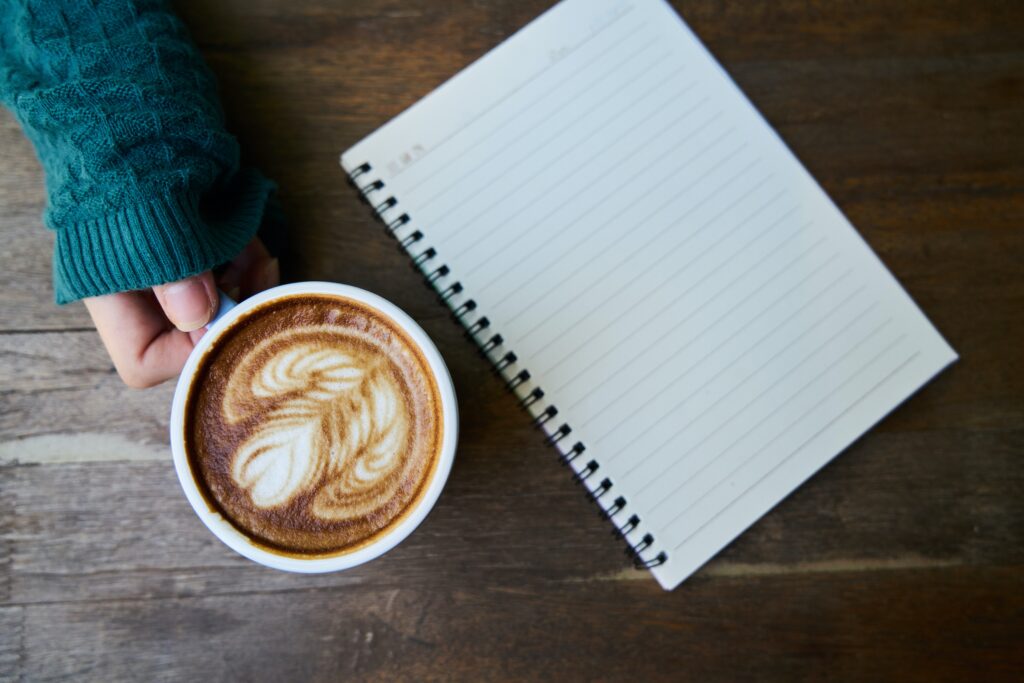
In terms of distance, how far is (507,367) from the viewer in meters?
0.65

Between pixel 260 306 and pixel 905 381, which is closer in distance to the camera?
pixel 260 306

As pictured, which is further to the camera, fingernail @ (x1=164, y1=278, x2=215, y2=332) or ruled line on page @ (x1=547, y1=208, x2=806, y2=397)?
ruled line on page @ (x1=547, y1=208, x2=806, y2=397)

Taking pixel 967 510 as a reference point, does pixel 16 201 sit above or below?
above

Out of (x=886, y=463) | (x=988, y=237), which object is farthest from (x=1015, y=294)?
(x=886, y=463)

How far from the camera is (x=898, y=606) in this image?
2.19 ft

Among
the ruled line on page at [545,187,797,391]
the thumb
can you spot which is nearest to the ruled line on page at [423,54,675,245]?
the ruled line on page at [545,187,797,391]

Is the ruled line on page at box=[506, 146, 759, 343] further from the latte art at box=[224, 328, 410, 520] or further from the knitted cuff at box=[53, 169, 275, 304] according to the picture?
the knitted cuff at box=[53, 169, 275, 304]

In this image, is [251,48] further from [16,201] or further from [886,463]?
[886,463]

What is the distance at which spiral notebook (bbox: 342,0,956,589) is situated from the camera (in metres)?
0.65

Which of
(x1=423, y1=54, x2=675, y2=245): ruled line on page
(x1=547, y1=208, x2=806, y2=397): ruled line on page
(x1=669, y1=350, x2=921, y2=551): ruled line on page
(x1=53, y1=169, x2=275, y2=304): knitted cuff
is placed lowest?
(x1=669, y1=350, x2=921, y2=551): ruled line on page

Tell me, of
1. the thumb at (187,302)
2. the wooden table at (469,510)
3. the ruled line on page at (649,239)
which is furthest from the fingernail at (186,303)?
the ruled line on page at (649,239)

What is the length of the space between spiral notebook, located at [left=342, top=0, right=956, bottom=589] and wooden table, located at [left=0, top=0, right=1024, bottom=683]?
0.10ft

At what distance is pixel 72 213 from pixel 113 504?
0.93 feet

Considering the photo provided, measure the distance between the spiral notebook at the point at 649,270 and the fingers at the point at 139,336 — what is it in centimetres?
21
